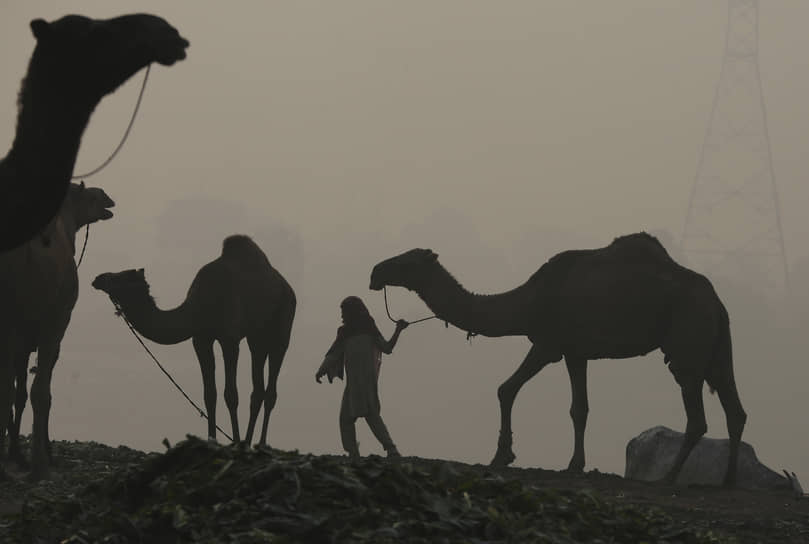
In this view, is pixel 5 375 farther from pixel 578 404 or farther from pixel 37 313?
pixel 578 404

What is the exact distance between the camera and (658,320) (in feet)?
63.2

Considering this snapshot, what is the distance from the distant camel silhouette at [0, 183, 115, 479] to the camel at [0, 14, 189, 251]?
3531 mm

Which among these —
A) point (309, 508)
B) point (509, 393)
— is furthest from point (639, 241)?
point (309, 508)

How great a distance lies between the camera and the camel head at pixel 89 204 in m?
17.6

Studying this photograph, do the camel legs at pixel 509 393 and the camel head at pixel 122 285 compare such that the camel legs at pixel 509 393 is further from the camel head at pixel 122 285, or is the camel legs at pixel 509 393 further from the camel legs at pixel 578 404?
the camel head at pixel 122 285

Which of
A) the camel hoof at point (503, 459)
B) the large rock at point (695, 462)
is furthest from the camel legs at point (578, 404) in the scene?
the large rock at point (695, 462)

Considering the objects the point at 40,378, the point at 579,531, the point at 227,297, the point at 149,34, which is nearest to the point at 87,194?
the point at 227,297

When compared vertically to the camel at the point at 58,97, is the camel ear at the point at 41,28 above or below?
above

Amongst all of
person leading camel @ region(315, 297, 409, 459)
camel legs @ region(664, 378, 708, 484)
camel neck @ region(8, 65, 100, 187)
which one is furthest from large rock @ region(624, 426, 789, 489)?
camel neck @ region(8, 65, 100, 187)

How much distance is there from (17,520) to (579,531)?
422 cm

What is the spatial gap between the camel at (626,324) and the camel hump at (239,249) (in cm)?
390

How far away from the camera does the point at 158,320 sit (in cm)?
1972

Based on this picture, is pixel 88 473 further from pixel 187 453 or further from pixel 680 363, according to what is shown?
pixel 680 363

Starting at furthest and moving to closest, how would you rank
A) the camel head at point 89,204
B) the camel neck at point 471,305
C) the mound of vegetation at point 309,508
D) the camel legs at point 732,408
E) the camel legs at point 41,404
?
the camel neck at point 471,305 < the camel legs at point 732,408 < the camel head at point 89,204 < the camel legs at point 41,404 < the mound of vegetation at point 309,508
